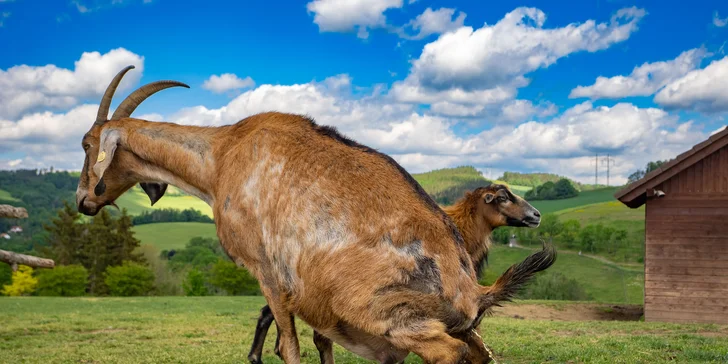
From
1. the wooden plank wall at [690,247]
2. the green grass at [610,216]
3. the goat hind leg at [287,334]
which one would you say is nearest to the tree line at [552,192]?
the green grass at [610,216]

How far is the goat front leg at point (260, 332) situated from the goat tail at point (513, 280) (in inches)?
231

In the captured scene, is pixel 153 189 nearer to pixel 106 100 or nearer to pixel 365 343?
pixel 106 100

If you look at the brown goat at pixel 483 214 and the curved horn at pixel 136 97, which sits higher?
the curved horn at pixel 136 97

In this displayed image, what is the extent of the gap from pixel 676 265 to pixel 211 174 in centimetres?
2239

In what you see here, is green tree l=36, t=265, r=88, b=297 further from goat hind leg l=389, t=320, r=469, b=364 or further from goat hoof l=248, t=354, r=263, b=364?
goat hind leg l=389, t=320, r=469, b=364

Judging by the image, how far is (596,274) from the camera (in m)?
62.8

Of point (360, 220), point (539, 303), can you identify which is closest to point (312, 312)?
point (360, 220)

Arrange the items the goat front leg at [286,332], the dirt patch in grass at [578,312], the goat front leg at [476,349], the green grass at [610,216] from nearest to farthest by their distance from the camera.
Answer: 1. the goat front leg at [476,349]
2. the goat front leg at [286,332]
3. the dirt patch in grass at [578,312]
4. the green grass at [610,216]

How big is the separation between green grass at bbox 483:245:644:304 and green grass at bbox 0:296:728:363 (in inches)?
1246

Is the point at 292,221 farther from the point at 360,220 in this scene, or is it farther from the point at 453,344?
the point at 453,344

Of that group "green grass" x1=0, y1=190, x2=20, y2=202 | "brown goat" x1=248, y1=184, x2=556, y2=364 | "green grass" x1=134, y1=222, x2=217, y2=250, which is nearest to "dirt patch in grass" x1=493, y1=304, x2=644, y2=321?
"brown goat" x1=248, y1=184, x2=556, y2=364

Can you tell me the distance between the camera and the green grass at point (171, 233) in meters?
114

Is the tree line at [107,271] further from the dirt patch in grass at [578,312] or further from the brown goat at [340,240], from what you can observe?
the brown goat at [340,240]

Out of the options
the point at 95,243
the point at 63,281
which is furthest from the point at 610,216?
the point at 63,281
